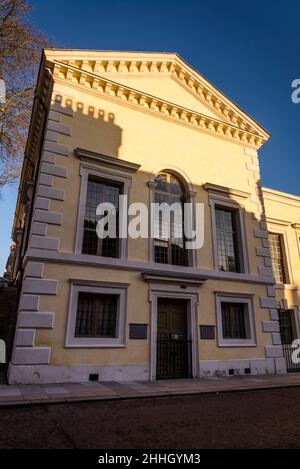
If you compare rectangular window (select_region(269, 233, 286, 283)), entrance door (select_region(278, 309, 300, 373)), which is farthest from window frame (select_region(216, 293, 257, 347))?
rectangular window (select_region(269, 233, 286, 283))

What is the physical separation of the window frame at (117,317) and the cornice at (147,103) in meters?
8.41

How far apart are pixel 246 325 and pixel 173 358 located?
4089 mm

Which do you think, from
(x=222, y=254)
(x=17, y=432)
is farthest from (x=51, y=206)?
(x=222, y=254)

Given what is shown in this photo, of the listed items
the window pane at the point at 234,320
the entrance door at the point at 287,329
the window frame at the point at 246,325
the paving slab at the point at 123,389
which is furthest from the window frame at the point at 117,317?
the entrance door at the point at 287,329

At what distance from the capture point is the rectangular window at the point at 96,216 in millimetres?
11328

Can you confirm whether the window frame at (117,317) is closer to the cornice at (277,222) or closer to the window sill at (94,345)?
the window sill at (94,345)

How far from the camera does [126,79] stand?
14.1m

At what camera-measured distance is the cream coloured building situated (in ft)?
32.6

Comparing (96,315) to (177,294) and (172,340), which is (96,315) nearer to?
(172,340)

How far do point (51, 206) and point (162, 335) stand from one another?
6486mm

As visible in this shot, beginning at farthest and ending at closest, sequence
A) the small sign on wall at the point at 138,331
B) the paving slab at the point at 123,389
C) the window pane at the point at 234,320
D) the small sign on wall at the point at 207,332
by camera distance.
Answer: the window pane at the point at 234,320
the small sign on wall at the point at 207,332
the small sign on wall at the point at 138,331
the paving slab at the point at 123,389
